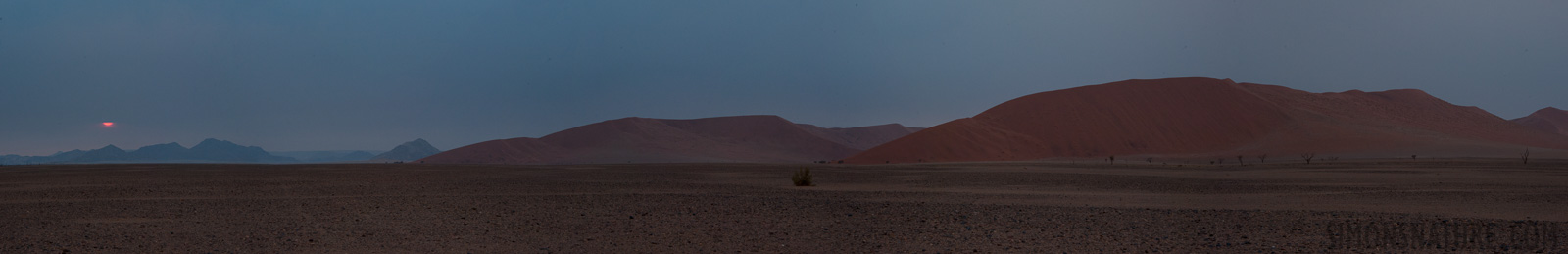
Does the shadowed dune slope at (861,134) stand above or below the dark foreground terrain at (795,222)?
above

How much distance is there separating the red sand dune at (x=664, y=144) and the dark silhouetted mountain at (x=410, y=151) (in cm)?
4478

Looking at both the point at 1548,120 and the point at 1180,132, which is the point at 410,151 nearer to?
the point at 1180,132

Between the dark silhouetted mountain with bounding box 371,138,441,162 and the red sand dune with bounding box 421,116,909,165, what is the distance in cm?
4478

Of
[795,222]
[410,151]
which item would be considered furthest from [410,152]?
[795,222]

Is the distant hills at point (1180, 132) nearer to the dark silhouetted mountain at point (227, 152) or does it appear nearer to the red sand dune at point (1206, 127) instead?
the red sand dune at point (1206, 127)

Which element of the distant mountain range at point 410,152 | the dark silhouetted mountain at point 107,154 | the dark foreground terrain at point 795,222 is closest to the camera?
the dark foreground terrain at point 795,222

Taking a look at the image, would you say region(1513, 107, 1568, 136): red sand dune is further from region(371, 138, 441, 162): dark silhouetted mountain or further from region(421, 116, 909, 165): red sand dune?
region(371, 138, 441, 162): dark silhouetted mountain

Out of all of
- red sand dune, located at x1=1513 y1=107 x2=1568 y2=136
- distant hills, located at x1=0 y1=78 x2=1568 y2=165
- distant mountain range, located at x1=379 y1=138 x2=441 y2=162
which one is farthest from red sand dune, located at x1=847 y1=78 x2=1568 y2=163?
distant mountain range, located at x1=379 y1=138 x2=441 y2=162

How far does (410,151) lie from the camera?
17375cm

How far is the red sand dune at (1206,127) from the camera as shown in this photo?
78062 mm

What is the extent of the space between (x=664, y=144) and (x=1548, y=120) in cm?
12721

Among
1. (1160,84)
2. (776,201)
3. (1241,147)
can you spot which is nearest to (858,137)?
(1160,84)

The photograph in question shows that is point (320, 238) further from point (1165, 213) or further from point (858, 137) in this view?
point (858, 137)

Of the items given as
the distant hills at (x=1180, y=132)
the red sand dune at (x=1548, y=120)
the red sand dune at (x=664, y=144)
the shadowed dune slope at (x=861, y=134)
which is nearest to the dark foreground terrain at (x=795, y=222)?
the distant hills at (x=1180, y=132)
